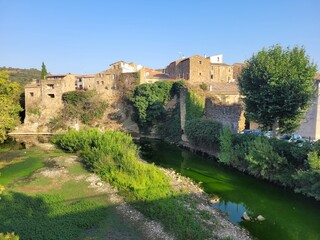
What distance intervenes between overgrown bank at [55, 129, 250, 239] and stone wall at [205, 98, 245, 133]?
965 centimetres

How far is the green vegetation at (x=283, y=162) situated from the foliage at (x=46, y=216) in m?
10.3

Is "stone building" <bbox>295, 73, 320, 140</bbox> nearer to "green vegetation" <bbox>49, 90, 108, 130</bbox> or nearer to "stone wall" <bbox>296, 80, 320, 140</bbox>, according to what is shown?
"stone wall" <bbox>296, 80, 320, 140</bbox>

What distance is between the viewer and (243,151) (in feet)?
63.0

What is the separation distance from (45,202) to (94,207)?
2649 millimetres

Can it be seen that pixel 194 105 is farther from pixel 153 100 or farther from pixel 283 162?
pixel 283 162

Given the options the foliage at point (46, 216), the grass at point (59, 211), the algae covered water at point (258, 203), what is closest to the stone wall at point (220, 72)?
the algae covered water at point (258, 203)

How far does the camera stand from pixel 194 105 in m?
31.0

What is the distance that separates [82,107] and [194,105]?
21.5 m

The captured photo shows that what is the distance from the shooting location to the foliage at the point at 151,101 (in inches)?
1464

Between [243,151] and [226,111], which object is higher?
[226,111]

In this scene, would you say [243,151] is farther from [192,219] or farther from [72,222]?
[72,222]

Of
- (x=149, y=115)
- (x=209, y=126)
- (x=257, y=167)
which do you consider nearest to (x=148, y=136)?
(x=149, y=115)

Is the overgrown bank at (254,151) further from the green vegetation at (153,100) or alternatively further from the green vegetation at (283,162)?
the green vegetation at (153,100)

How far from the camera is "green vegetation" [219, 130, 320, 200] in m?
13.3
